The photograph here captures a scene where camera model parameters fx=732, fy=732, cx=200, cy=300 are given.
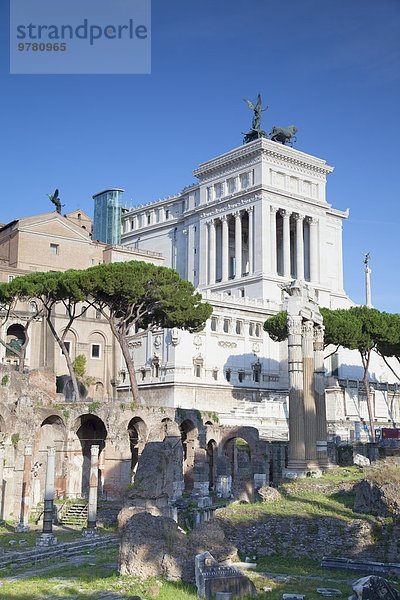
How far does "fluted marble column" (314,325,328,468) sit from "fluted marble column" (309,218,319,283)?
116 ft

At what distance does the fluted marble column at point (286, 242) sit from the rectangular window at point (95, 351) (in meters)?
18.0

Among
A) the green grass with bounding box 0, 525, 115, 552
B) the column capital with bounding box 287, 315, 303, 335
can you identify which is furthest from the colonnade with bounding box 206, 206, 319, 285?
the green grass with bounding box 0, 525, 115, 552

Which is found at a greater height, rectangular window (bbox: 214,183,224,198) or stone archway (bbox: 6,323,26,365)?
rectangular window (bbox: 214,183,224,198)

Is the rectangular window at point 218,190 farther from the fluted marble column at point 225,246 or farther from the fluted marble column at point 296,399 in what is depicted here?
the fluted marble column at point 296,399

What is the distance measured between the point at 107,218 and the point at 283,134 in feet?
60.3

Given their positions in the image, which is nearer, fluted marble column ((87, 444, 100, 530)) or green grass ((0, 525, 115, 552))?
green grass ((0, 525, 115, 552))

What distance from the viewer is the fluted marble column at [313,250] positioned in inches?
2384

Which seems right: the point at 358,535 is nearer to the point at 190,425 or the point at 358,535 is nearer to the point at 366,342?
A: the point at 190,425

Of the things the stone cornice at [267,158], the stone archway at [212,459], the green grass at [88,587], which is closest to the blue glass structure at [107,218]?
the stone cornice at [267,158]

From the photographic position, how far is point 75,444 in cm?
3078

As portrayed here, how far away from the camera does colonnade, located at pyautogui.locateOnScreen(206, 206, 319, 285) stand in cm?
5875

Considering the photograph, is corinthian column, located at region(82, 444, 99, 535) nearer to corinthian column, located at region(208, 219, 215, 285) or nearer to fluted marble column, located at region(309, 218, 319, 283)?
corinthian column, located at region(208, 219, 215, 285)

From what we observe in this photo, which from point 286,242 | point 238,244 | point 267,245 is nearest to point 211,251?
point 238,244

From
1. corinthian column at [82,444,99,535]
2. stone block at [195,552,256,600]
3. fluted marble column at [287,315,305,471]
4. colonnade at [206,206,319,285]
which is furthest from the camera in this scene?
colonnade at [206,206,319,285]
